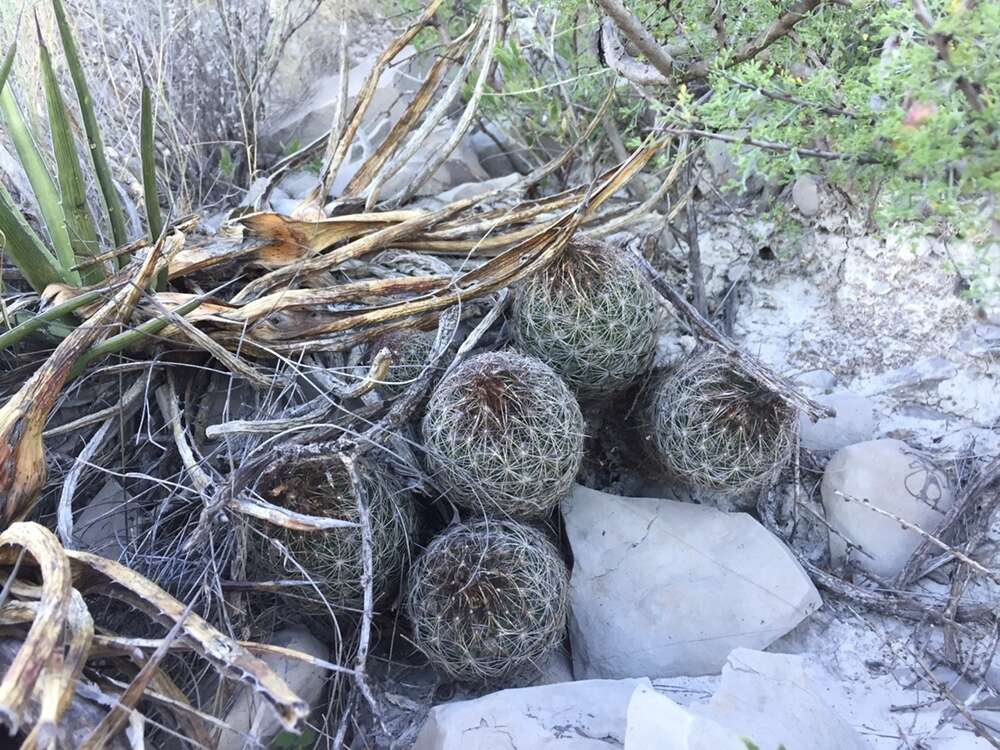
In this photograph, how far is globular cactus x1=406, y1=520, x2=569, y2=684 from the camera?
1.88 metres

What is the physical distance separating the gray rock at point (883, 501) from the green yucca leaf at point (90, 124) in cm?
210

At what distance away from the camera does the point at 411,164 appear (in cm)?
342

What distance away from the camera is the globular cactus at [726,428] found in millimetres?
2053

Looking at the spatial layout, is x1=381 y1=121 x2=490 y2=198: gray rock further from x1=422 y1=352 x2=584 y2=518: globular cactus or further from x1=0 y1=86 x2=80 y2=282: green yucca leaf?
x1=422 y1=352 x2=584 y2=518: globular cactus

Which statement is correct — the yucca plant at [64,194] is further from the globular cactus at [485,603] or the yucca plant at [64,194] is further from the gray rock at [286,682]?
the globular cactus at [485,603]

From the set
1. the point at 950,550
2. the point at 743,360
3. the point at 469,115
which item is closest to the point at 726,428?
the point at 743,360

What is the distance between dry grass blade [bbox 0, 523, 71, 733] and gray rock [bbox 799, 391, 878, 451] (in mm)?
1993

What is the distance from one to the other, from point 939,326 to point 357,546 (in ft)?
6.32

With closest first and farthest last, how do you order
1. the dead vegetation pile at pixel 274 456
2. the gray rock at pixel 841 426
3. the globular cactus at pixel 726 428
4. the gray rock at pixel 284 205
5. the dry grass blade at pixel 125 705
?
the dry grass blade at pixel 125 705 < the dead vegetation pile at pixel 274 456 < the globular cactus at pixel 726 428 < the gray rock at pixel 841 426 < the gray rock at pixel 284 205

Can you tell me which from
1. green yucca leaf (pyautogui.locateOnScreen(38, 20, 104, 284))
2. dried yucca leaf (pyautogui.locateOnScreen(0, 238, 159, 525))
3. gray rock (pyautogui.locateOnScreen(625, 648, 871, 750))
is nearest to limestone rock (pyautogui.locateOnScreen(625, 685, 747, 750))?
gray rock (pyautogui.locateOnScreen(625, 648, 871, 750))

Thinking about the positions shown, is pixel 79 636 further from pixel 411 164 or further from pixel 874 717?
pixel 411 164

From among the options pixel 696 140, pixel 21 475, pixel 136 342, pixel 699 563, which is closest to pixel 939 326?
pixel 696 140

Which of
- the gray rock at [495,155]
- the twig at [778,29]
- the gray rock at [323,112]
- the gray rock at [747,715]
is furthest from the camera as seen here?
the gray rock at [323,112]

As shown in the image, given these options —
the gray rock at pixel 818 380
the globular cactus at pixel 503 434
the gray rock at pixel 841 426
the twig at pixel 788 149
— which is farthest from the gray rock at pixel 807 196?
the globular cactus at pixel 503 434
